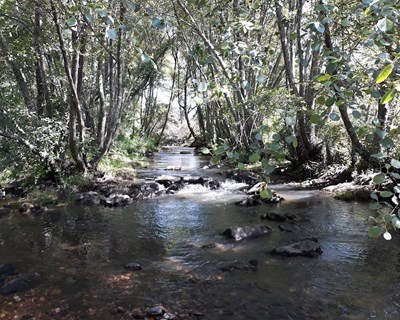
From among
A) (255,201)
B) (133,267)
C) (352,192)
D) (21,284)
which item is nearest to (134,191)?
(255,201)

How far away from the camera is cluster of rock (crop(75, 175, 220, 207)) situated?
456 inches

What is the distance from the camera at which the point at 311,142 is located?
15.8 metres

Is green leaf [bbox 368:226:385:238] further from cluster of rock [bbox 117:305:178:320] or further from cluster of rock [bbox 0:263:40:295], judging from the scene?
cluster of rock [bbox 0:263:40:295]

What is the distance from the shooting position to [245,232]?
7.96 metres

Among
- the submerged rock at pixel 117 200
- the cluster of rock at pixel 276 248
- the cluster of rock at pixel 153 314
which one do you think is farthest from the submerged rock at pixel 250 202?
the cluster of rock at pixel 153 314

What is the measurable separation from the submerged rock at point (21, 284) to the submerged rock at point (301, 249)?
4117 millimetres

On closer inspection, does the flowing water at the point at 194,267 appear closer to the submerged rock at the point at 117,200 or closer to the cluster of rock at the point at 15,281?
the cluster of rock at the point at 15,281

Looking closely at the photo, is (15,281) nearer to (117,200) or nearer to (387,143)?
(387,143)

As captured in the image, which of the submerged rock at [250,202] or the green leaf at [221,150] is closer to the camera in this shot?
the green leaf at [221,150]

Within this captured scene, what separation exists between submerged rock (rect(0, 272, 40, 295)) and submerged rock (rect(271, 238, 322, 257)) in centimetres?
412

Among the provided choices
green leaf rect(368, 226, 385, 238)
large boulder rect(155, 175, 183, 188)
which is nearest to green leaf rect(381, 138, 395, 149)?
green leaf rect(368, 226, 385, 238)

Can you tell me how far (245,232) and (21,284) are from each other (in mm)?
4398

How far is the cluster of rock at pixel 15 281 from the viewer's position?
18.0 ft

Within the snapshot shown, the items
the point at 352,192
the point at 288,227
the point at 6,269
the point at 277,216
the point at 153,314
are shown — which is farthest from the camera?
the point at 352,192
